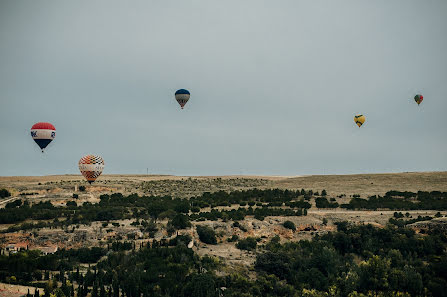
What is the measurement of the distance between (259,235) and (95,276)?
23.0 m

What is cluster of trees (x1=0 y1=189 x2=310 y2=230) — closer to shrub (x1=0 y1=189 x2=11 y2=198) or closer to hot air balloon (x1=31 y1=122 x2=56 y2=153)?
shrub (x1=0 y1=189 x2=11 y2=198)

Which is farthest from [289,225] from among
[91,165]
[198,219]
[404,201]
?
[91,165]

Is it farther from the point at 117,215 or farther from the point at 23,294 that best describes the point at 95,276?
the point at 117,215

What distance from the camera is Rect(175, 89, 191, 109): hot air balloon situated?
7581 cm

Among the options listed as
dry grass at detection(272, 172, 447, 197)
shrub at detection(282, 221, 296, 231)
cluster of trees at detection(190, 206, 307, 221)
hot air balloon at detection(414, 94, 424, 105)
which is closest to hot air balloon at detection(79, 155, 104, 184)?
cluster of trees at detection(190, 206, 307, 221)

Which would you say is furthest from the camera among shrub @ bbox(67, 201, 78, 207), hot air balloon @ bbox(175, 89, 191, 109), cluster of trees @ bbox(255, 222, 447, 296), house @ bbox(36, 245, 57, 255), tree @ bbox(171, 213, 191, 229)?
hot air balloon @ bbox(175, 89, 191, 109)

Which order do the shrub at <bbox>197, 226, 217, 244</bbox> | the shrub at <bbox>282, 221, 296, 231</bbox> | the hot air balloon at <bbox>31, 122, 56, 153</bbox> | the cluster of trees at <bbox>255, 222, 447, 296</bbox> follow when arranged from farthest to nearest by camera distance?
1. the hot air balloon at <bbox>31, 122, 56, 153</bbox>
2. the shrub at <bbox>282, 221, 296, 231</bbox>
3. the shrub at <bbox>197, 226, 217, 244</bbox>
4. the cluster of trees at <bbox>255, 222, 447, 296</bbox>

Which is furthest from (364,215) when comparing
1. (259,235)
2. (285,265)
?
(285,265)

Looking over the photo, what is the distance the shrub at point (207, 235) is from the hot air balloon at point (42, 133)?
114 ft

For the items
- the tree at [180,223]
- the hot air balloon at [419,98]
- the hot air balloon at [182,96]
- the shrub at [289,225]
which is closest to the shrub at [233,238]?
the tree at [180,223]

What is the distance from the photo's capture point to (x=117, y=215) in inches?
2297

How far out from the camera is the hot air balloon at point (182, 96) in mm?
75812

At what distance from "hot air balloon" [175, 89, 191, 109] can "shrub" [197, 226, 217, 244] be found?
103 feet

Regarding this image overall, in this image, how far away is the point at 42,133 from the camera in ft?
227
